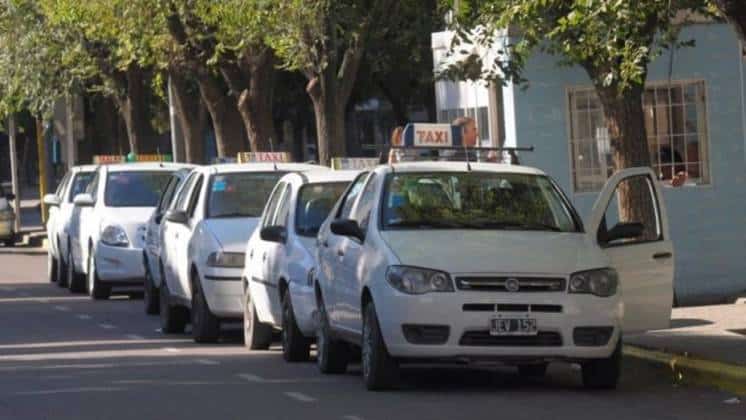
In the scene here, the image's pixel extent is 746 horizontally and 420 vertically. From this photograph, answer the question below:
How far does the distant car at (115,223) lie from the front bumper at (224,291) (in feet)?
21.5

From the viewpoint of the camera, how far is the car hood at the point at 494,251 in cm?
1331

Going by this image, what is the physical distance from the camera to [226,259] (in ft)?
61.0

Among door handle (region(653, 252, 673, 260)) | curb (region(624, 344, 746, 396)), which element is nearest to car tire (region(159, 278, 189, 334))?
curb (region(624, 344, 746, 396))

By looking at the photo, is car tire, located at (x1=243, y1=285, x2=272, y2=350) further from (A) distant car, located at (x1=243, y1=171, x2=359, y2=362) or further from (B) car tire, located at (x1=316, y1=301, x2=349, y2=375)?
(B) car tire, located at (x1=316, y1=301, x2=349, y2=375)

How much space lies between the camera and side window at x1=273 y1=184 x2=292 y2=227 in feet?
57.0

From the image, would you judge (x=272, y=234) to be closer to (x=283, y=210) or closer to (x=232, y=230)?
(x=283, y=210)

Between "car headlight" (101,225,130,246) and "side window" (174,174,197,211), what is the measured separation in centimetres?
475

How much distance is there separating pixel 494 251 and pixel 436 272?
Answer: 478 mm

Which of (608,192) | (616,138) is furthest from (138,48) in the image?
(608,192)

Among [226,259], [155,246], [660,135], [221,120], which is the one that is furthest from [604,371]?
[221,120]

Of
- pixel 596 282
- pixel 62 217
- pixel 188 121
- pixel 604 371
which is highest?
pixel 188 121

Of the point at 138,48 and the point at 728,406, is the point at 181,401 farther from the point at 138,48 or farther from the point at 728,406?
the point at 138,48

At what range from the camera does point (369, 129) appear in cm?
6300

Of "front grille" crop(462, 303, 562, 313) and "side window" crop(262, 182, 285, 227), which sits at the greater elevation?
"side window" crop(262, 182, 285, 227)
